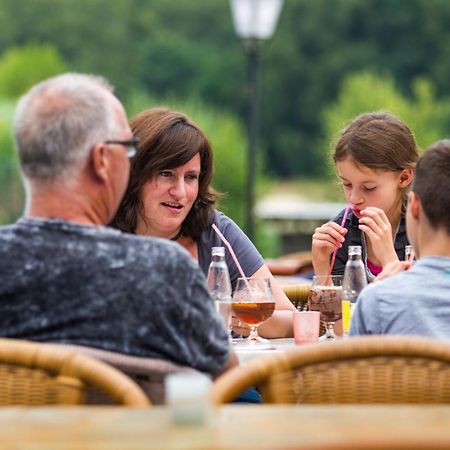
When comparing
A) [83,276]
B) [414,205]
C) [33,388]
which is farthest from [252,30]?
[33,388]

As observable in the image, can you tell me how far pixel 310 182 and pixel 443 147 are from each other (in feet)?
175

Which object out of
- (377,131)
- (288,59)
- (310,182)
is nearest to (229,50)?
(288,59)

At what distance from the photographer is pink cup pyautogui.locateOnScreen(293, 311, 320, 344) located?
3.18m

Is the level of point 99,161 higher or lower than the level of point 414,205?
higher

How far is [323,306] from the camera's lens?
328cm

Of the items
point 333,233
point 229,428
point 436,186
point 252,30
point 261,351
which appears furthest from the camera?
point 252,30

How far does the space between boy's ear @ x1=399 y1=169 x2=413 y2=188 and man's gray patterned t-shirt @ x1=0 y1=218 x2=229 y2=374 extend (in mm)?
1989

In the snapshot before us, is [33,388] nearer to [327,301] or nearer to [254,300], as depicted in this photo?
[254,300]

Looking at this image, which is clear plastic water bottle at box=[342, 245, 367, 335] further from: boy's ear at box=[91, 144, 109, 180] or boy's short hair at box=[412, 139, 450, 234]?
boy's ear at box=[91, 144, 109, 180]

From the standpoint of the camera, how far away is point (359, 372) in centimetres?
210

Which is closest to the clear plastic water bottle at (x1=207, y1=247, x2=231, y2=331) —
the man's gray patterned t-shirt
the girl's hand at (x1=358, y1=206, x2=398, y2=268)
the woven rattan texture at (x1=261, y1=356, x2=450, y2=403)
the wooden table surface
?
the girl's hand at (x1=358, y1=206, x2=398, y2=268)

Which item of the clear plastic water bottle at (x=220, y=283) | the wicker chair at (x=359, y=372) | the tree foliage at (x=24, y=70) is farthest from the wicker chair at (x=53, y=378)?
the tree foliage at (x=24, y=70)

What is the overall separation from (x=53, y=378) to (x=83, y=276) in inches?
10.8

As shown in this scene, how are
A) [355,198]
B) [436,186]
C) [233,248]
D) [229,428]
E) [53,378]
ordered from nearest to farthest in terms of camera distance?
[229,428], [53,378], [436,186], [233,248], [355,198]
